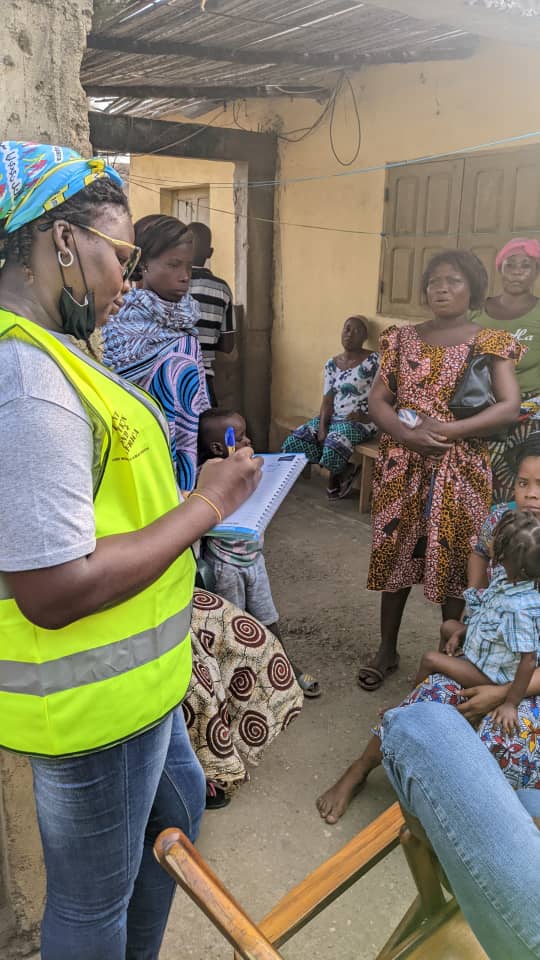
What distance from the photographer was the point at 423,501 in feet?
10.1

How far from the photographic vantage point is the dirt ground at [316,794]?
1980 millimetres

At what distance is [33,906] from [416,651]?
2060 mm

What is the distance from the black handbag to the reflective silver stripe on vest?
2.04m

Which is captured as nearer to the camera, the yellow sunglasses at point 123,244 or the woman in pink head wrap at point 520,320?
the yellow sunglasses at point 123,244

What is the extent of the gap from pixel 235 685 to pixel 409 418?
1268 mm

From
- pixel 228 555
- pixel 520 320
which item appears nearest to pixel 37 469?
pixel 228 555

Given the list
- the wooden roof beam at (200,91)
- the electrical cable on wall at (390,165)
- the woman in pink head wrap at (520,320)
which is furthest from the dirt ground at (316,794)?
the wooden roof beam at (200,91)

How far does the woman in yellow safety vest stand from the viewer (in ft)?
3.21

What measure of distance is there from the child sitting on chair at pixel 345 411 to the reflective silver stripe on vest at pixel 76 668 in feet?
14.2

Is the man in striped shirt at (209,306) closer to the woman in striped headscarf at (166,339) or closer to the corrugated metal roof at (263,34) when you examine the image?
the corrugated metal roof at (263,34)

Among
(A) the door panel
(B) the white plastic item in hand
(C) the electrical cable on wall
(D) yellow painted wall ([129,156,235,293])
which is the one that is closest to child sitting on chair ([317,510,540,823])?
(B) the white plastic item in hand

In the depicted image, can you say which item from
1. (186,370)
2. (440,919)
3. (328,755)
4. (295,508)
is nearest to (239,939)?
(440,919)

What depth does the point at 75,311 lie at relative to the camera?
113 centimetres

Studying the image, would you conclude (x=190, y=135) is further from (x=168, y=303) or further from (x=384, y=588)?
(x=384, y=588)
